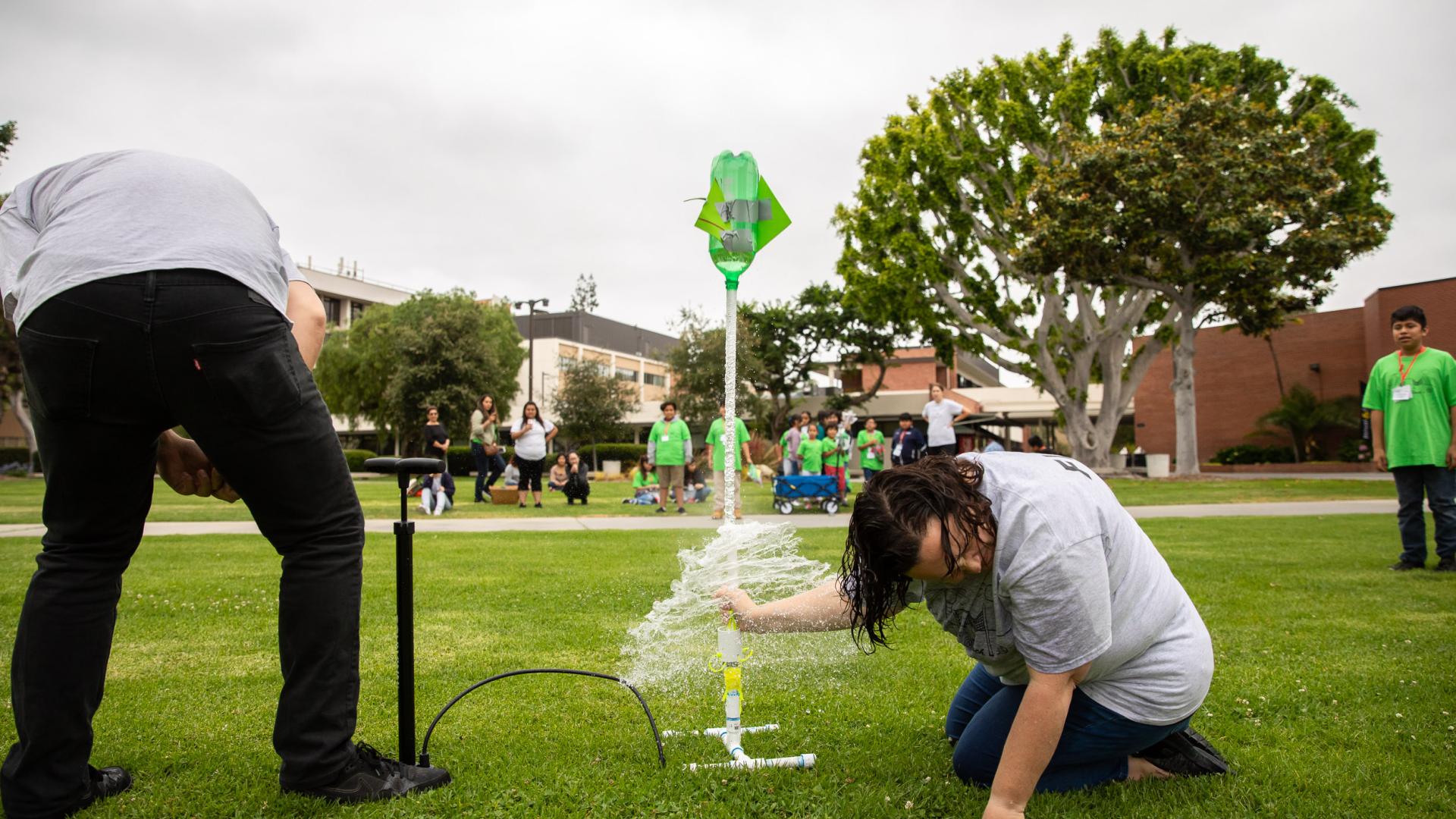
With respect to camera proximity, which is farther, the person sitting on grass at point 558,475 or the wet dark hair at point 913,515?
the person sitting on grass at point 558,475

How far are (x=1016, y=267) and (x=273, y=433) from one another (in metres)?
24.9

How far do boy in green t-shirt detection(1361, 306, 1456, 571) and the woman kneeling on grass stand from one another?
5.03m

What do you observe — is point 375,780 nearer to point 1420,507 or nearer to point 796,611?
point 796,611

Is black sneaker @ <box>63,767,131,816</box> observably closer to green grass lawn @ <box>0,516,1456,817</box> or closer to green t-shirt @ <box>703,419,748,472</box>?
green grass lawn @ <box>0,516,1456,817</box>

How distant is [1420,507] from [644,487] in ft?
42.7

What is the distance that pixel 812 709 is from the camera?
3.34 m

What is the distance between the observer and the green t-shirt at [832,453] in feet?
49.0

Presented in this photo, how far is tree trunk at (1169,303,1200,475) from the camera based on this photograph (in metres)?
23.5

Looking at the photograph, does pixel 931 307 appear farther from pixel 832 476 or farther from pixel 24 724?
pixel 24 724

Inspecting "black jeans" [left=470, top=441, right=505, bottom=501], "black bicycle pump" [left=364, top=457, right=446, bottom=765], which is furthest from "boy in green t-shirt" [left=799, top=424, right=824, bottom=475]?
"black bicycle pump" [left=364, top=457, right=446, bottom=765]

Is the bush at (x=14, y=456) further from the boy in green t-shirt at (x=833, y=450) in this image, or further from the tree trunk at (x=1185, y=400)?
the tree trunk at (x=1185, y=400)

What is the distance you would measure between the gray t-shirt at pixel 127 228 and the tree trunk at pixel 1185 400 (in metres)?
24.7

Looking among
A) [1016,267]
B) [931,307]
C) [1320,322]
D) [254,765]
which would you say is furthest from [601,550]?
[1320,322]

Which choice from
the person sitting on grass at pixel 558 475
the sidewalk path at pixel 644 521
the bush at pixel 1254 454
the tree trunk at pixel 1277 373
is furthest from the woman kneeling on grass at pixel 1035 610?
the tree trunk at pixel 1277 373
